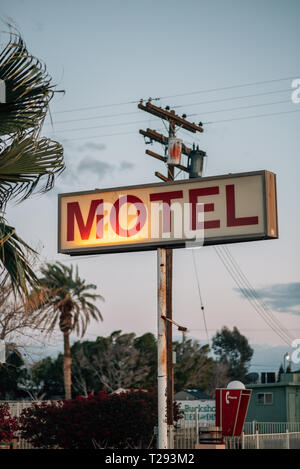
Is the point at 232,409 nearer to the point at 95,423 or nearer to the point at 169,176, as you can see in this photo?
the point at 95,423

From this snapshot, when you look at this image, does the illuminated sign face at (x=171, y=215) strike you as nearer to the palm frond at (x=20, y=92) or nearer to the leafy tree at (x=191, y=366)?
the palm frond at (x=20, y=92)

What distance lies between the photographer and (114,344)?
69875mm

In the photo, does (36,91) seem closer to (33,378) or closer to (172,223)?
(172,223)

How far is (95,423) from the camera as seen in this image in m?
25.5

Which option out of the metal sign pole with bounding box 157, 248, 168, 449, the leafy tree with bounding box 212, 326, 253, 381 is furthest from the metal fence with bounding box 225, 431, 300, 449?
the leafy tree with bounding box 212, 326, 253, 381

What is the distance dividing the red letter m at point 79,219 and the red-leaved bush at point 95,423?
1426 centimetres

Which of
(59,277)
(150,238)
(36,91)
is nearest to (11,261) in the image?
(36,91)

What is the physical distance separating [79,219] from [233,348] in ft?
359

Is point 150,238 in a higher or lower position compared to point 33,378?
higher

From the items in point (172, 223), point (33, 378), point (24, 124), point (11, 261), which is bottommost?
point (33, 378)

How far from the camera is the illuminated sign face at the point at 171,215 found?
11898mm

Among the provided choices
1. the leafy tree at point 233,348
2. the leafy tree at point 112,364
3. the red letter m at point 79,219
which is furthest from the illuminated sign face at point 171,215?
the leafy tree at point 233,348
